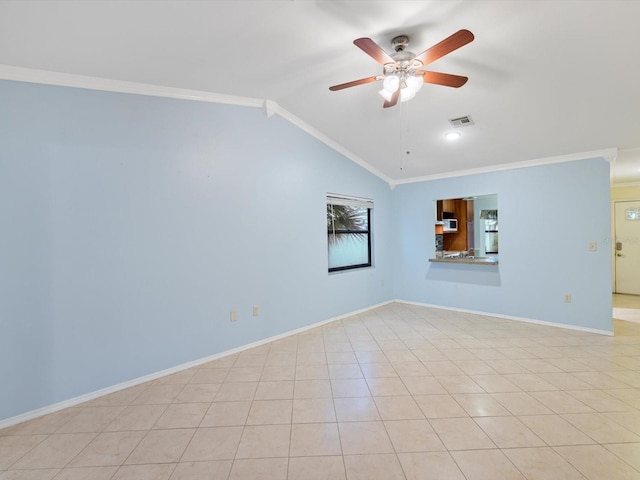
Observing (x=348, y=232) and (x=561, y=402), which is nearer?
(x=561, y=402)

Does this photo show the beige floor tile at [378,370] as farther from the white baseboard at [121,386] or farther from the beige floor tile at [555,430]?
the white baseboard at [121,386]

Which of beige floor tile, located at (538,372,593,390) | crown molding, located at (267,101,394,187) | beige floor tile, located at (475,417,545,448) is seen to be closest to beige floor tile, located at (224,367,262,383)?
beige floor tile, located at (475,417,545,448)

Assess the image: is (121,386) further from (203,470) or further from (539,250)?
(539,250)

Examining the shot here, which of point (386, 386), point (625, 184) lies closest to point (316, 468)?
point (386, 386)

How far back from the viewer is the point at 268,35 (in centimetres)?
224

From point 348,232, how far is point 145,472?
12.4 feet

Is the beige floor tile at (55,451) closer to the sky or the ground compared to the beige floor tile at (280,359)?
closer to the ground

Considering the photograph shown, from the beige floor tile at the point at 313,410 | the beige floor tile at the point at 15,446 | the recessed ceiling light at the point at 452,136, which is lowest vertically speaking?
the beige floor tile at the point at 15,446

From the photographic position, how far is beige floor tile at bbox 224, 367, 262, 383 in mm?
2719

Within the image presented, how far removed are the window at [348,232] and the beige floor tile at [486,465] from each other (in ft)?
9.64

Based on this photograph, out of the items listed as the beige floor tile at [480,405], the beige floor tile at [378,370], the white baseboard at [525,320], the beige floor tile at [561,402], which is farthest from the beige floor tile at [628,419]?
the white baseboard at [525,320]

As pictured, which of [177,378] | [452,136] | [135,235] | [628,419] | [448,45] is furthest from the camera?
[452,136]

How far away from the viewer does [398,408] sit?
87.5 inches

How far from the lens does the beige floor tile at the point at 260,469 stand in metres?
1.62
